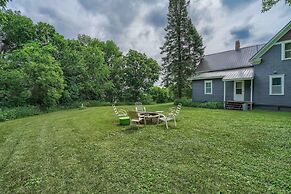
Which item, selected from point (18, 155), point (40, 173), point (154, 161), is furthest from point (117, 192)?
point (18, 155)

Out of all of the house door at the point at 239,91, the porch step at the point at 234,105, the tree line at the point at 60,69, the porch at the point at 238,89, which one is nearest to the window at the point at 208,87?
the porch at the point at 238,89

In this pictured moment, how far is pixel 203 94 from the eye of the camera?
64.7 feet

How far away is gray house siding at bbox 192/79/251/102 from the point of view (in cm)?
1708

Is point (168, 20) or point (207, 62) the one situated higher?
point (168, 20)

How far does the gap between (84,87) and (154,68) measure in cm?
1282

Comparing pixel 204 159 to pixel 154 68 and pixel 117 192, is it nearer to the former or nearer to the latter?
pixel 117 192

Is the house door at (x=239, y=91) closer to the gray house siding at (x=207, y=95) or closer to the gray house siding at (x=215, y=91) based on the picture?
the gray house siding at (x=215, y=91)

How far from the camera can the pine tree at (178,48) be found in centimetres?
2012

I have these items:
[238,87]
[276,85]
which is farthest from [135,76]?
[276,85]

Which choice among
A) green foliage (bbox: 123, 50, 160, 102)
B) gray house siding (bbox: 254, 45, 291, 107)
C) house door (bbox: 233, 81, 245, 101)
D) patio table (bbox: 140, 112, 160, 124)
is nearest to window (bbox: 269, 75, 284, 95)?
gray house siding (bbox: 254, 45, 291, 107)

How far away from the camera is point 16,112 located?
1476 centimetres

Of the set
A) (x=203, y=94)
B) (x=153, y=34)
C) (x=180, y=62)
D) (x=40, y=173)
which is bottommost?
(x=40, y=173)

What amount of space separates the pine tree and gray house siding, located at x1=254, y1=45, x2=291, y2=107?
21.8 feet

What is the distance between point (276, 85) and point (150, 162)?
14.3 meters
